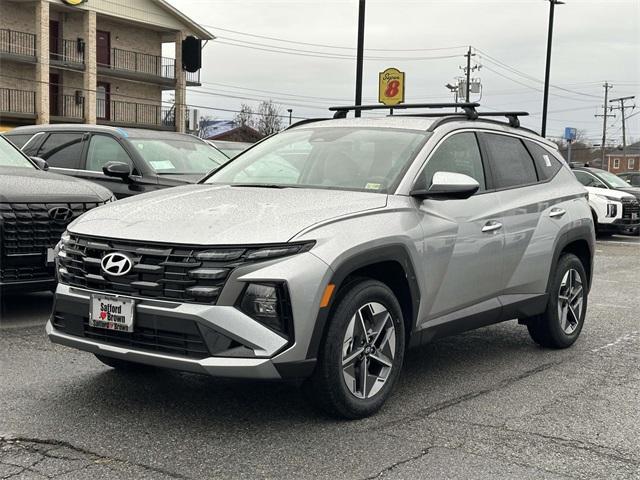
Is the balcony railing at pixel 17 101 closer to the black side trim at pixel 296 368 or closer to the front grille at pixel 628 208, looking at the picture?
the front grille at pixel 628 208

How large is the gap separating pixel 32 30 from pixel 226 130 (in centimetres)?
3578

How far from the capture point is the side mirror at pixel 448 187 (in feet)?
15.8

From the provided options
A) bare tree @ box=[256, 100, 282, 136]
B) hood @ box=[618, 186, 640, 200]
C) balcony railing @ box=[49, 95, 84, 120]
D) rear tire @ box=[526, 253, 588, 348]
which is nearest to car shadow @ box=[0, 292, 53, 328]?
rear tire @ box=[526, 253, 588, 348]

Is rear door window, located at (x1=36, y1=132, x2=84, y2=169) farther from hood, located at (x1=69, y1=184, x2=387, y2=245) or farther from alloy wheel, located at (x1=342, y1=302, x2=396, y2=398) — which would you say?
alloy wheel, located at (x1=342, y1=302, x2=396, y2=398)

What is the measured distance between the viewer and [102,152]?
10180mm

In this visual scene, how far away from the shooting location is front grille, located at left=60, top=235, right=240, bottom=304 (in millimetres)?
3965

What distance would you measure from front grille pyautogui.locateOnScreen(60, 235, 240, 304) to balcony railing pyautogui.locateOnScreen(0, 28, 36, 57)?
3449 centimetres

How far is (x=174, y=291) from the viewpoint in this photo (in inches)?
158

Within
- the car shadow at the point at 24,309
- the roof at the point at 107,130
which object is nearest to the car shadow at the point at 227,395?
the car shadow at the point at 24,309

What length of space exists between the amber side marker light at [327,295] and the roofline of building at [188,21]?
127ft

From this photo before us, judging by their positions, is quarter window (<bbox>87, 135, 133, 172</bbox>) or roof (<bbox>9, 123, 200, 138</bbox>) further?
roof (<bbox>9, 123, 200, 138</bbox>)

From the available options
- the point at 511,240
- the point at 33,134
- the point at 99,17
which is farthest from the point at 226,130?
the point at 511,240

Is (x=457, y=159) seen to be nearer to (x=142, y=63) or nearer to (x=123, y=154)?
(x=123, y=154)

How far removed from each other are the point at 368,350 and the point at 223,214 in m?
1.09
